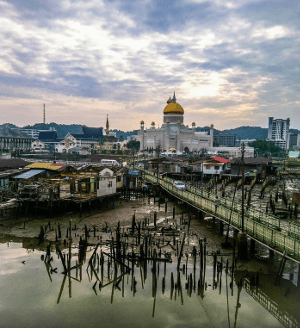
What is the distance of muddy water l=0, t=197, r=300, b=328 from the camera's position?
1384 cm

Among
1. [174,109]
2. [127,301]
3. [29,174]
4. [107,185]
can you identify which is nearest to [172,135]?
[174,109]

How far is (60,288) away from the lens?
1641 cm

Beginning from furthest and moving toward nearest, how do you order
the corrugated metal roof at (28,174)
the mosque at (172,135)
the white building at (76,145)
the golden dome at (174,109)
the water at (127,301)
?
the white building at (76,145) < the golden dome at (174,109) < the mosque at (172,135) < the corrugated metal roof at (28,174) < the water at (127,301)

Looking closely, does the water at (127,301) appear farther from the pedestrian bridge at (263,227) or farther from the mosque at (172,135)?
the mosque at (172,135)

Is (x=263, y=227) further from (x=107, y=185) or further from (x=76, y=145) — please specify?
(x=76, y=145)

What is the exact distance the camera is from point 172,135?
105688mm

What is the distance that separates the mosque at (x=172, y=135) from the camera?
106000 mm

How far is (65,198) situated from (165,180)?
52.8 ft

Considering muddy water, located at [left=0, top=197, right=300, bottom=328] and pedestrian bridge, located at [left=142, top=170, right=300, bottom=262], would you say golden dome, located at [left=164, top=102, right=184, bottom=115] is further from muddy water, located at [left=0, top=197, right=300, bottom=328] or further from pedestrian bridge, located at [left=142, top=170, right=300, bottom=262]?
muddy water, located at [left=0, top=197, right=300, bottom=328]

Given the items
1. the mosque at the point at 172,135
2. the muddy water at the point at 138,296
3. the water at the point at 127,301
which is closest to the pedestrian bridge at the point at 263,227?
the muddy water at the point at 138,296

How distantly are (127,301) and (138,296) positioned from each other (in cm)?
70

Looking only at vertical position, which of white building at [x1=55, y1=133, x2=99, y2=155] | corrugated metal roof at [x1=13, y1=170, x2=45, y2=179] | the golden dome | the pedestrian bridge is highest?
the golden dome

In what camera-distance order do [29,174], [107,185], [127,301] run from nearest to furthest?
[127,301] → [107,185] → [29,174]

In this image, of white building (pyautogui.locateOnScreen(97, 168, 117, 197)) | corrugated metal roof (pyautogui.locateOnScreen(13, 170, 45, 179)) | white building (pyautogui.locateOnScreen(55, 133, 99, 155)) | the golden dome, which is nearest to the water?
white building (pyautogui.locateOnScreen(97, 168, 117, 197))
